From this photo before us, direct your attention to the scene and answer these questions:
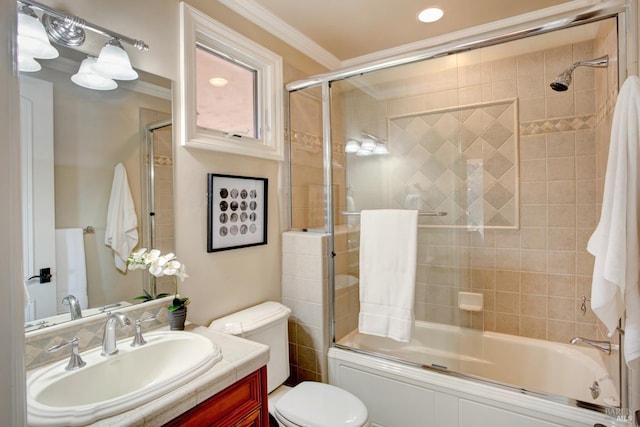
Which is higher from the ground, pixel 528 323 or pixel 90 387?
pixel 90 387

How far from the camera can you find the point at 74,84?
1263 millimetres

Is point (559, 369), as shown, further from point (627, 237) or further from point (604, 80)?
point (604, 80)

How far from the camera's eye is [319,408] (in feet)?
5.26

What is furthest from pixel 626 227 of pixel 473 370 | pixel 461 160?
pixel 473 370

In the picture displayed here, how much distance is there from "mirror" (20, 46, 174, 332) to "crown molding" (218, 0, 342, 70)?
2.41 ft

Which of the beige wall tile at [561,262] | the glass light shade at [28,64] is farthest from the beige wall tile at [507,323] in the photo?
the glass light shade at [28,64]

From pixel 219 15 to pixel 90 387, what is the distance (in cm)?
183

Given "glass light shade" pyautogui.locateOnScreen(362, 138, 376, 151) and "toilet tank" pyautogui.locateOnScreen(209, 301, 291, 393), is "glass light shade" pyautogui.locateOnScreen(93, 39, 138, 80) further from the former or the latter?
"glass light shade" pyautogui.locateOnScreen(362, 138, 376, 151)

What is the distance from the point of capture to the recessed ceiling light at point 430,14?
2.08 m

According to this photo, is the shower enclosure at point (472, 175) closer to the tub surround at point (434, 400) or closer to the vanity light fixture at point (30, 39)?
the tub surround at point (434, 400)

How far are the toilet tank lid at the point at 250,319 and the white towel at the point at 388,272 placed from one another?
51 centimetres

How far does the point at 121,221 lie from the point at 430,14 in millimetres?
2126

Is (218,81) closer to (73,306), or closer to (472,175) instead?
(73,306)

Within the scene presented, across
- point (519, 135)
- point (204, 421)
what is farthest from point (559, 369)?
point (204, 421)
